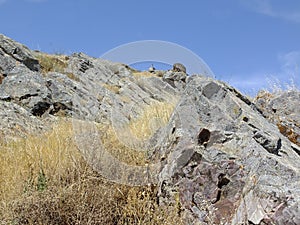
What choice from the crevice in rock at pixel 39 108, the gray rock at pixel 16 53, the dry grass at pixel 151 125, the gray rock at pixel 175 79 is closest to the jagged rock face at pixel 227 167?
the dry grass at pixel 151 125

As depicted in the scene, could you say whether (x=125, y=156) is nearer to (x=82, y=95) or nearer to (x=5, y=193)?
(x=5, y=193)

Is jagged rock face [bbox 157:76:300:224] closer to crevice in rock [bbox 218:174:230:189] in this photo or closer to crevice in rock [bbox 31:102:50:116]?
crevice in rock [bbox 218:174:230:189]

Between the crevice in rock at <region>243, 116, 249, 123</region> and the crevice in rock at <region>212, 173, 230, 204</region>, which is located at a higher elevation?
the crevice in rock at <region>243, 116, 249, 123</region>

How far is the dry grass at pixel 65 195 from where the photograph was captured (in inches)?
168

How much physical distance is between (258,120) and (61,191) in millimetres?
2708

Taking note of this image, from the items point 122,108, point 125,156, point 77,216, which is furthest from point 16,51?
point 77,216

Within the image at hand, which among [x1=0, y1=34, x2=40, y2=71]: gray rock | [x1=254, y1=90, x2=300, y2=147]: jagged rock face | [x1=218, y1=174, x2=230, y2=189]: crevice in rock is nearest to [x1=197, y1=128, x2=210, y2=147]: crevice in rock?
[x1=218, y1=174, x2=230, y2=189]: crevice in rock

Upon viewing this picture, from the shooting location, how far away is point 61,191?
177 inches

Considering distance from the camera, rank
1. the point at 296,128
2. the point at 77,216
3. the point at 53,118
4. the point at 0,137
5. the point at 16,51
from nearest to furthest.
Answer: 1. the point at 77,216
2. the point at 296,128
3. the point at 0,137
4. the point at 53,118
5. the point at 16,51

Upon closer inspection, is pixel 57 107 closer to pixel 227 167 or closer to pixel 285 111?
pixel 285 111

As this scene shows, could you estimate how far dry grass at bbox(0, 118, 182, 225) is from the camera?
14.0 feet

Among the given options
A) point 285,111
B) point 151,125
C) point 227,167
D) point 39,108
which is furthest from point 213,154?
point 39,108

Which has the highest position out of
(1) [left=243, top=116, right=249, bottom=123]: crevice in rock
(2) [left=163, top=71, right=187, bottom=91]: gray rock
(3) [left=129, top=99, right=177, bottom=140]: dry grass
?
(2) [left=163, top=71, right=187, bottom=91]: gray rock

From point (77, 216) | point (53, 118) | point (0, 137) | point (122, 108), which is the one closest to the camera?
point (77, 216)
